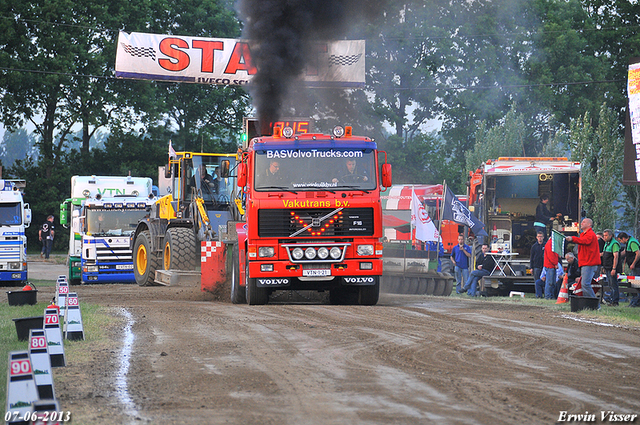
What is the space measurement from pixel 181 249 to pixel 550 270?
8.76 meters

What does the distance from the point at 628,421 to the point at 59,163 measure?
47.2 meters

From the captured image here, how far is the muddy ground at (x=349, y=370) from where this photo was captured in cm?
668

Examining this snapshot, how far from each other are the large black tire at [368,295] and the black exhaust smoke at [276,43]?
5250mm

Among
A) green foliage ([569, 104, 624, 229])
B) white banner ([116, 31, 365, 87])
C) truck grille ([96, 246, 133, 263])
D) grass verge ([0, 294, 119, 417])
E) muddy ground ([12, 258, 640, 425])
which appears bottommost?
grass verge ([0, 294, 119, 417])

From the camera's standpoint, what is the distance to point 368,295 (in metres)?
15.7

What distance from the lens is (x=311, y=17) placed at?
69.7 ft

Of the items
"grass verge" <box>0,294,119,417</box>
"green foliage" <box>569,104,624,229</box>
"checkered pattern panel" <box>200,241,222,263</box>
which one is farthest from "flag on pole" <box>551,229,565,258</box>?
"green foliage" <box>569,104,624,229</box>

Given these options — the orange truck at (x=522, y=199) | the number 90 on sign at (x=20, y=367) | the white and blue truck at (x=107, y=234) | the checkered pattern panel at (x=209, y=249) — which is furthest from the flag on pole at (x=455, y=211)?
the number 90 on sign at (x=20, y=367)

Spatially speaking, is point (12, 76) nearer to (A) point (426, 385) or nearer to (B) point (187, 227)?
(B) point (187, 227)

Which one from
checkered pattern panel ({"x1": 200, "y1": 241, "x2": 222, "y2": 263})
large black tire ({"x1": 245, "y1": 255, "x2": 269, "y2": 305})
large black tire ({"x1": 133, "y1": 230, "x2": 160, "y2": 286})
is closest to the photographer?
large black tire ({"x1": 245, "y1": 255, "x2": 269, "y2": 305})

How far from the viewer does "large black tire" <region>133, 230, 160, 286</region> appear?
2133cm

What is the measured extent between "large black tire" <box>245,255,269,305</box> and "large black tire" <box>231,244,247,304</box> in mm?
360

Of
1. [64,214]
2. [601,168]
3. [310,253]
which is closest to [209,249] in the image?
[310,253]

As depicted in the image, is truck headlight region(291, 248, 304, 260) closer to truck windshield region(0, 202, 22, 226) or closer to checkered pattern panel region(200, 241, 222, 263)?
checkered pattern panel region(200, 241, 222, 263)
